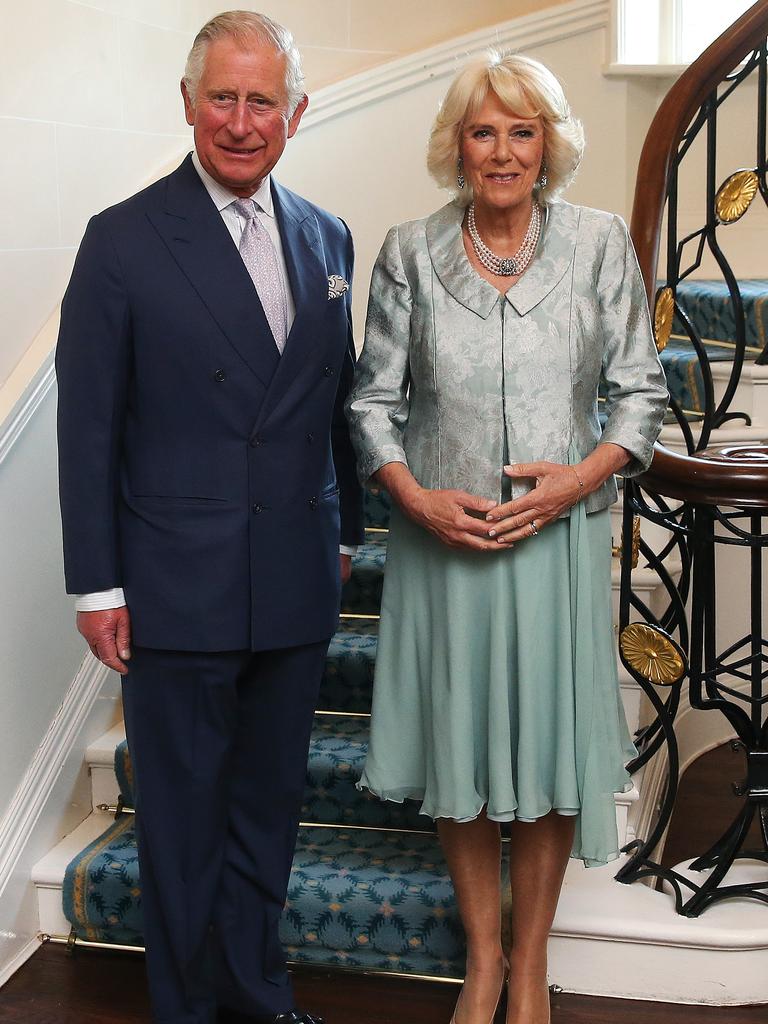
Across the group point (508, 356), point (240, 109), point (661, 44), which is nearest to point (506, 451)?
point (508, 356)

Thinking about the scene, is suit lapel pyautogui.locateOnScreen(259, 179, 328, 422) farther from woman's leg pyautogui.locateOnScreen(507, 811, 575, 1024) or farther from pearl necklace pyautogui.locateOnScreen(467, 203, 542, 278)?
woman's leg pyautogui.locateOnScreen(507, 811, 575, 1024)

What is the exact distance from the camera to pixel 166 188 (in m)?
2.09

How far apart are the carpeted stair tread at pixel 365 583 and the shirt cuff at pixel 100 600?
1367 mm

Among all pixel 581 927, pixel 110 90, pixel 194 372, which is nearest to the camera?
pixel 194 372

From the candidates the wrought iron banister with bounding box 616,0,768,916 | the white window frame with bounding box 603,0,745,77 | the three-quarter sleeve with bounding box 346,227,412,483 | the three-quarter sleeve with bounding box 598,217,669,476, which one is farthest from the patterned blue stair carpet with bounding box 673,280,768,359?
the three-quarter sleeve with bounding box 346,227,412,483

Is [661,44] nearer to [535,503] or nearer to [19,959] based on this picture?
[535,503]

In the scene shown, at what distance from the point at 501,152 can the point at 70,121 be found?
5.53 feet

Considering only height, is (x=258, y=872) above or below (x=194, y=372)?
below

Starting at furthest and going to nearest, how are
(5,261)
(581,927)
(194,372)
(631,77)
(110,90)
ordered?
(631,77) → (110,90) → (5,261) → (581,927) → (194,372)

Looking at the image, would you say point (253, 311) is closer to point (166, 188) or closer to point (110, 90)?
point (166, 188)

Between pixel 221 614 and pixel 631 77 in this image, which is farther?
pixel 631 77

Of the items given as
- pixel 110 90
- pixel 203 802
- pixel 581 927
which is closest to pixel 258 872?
pixel 203 802

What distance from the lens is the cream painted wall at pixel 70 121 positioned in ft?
9.89

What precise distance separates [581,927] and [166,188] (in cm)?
175
